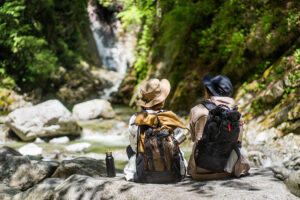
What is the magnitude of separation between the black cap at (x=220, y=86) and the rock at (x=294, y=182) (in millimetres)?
1017

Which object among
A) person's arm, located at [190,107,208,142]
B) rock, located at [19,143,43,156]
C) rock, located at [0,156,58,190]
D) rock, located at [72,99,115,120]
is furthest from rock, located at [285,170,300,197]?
rock, located at [72,99,115,120]

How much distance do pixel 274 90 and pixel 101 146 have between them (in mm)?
5546

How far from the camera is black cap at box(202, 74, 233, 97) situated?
9.42 ft

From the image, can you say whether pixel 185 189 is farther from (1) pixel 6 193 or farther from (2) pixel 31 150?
(2) pixel 31 150

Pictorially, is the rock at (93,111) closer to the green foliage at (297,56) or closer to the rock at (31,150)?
the rock at (31,150)

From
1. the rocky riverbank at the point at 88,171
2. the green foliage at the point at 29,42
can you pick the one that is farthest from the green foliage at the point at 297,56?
the green foliage at the point at 29,42

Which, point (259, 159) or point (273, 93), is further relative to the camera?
point (273, 93)

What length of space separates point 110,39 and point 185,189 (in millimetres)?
30184

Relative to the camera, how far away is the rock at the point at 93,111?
42.5 ft

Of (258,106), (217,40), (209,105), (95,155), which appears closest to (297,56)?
(258,106)

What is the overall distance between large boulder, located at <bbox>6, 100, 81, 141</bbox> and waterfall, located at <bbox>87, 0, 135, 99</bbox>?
20.9 metres

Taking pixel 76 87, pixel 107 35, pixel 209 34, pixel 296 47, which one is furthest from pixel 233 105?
pixel 107 35

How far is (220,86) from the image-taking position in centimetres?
288

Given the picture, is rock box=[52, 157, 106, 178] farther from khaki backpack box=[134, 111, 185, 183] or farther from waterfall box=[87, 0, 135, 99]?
waterfall box=[87, 0, 135, 99]
